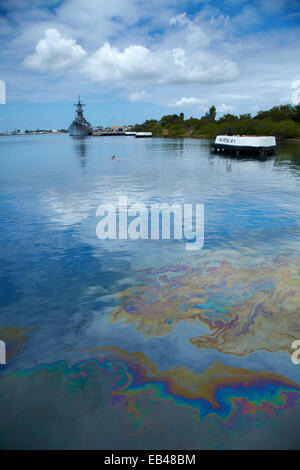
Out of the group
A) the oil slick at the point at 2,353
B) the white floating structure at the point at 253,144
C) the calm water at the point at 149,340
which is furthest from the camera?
the white floating structure at the point at 253,144

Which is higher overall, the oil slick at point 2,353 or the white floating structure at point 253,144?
the white floating structure at point 253,144

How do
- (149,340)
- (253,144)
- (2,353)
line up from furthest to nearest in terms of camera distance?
(253,144) < (149,340) < (2,353)

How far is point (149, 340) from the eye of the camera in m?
8.38

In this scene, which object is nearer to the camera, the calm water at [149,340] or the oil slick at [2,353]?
the calm water at [149,340]

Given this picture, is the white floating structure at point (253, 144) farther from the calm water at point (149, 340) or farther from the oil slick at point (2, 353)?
the oil slick at point (2, 353)

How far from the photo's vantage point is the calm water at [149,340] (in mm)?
5930

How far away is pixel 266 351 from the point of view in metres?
7.86

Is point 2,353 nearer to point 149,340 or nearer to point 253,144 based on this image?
point 149,340

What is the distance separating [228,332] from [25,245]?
12.2 m

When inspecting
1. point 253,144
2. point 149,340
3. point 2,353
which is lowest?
point 2,353

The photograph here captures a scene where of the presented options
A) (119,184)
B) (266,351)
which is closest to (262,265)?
(266,351)

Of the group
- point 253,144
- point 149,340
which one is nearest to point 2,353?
point 149,340

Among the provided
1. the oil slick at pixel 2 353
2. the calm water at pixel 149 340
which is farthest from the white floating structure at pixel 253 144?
the oil slick at pixel 2 353

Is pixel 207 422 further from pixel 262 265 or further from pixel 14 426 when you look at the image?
pixel 262 265
